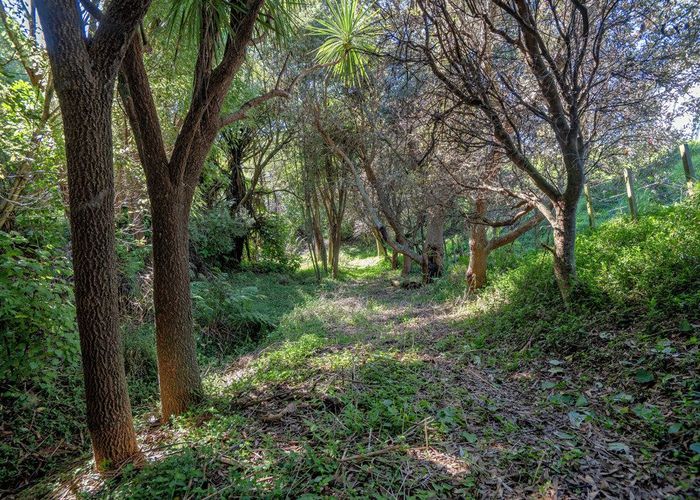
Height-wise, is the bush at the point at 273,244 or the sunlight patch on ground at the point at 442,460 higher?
the bush at the point at 273,244

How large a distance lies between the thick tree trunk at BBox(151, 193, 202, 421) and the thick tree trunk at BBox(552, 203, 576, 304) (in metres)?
3.64

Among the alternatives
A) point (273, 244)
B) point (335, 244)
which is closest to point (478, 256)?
point (335, 244)

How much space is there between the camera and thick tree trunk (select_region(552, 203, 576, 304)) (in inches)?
143

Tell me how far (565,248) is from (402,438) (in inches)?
111

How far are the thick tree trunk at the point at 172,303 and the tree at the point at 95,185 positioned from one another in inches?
24.0

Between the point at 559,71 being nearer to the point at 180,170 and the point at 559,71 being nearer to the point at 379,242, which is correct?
the point at 180,170

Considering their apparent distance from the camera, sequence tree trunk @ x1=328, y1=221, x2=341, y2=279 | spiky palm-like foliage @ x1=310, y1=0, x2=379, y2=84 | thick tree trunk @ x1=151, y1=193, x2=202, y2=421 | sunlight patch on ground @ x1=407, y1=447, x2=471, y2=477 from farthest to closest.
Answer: tree trunk @ x1=328, y1=221, x2=341, y2=279 < spiky palm-like foliage @ x1=310, y1=0, x2=379, y2=84 < thick tree trunk @ x1=151, y1=193, x2=202, y2=421 < sunlight patch on ground @ x1=407, y1=447, x2=471, y2=477

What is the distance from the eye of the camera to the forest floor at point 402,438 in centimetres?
173

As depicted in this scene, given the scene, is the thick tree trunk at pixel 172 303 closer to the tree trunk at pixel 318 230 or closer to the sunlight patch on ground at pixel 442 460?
the sunlight patch on ground at pixel 442 460

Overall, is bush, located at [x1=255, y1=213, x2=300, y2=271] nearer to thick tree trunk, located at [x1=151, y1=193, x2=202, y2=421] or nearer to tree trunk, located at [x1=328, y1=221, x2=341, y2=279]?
tree trunk, located at [x1=328, y1=221, x2=341, y2=279]

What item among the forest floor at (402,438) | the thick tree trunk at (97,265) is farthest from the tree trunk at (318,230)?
the thick tree trunk at (97,265)

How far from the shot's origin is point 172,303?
2775mm

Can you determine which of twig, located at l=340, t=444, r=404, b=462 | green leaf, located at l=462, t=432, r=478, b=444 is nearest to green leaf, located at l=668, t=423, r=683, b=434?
green leaf, located at l=462, t=432, r=478, b=444

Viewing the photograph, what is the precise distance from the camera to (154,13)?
11.0 ft
